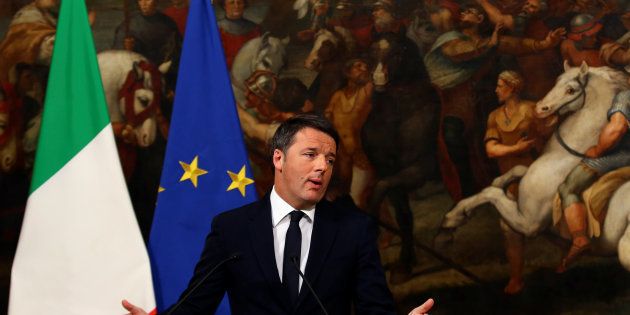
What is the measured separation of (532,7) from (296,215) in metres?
3.35

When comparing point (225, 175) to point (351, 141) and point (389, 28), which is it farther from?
point (389, 28)

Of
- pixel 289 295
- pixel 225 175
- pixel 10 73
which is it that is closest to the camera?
pixel 289 295

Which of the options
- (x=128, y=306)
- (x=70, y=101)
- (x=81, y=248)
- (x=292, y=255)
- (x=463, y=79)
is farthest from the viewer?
(x=463, y=79)

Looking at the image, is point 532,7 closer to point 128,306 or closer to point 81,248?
point 81,248

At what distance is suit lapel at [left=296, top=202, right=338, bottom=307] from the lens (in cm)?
288

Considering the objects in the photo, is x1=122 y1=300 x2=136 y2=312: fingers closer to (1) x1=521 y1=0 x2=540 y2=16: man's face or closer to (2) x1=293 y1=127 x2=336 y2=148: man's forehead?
(2) x1=293 y1=127 x2=336 y2=148: man's forehead

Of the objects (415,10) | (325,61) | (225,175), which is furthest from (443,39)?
(225,175)

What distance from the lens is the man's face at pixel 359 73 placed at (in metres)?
5.67

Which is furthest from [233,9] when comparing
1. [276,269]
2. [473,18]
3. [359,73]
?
[276,269]

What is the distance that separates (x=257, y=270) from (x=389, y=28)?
3.14m

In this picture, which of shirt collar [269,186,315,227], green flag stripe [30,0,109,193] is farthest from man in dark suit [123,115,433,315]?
green flag stripe [30,0,109,193]

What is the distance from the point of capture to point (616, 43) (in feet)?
18.3

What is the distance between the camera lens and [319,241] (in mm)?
2947

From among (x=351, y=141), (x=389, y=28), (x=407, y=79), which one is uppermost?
(x=389, y=28)
